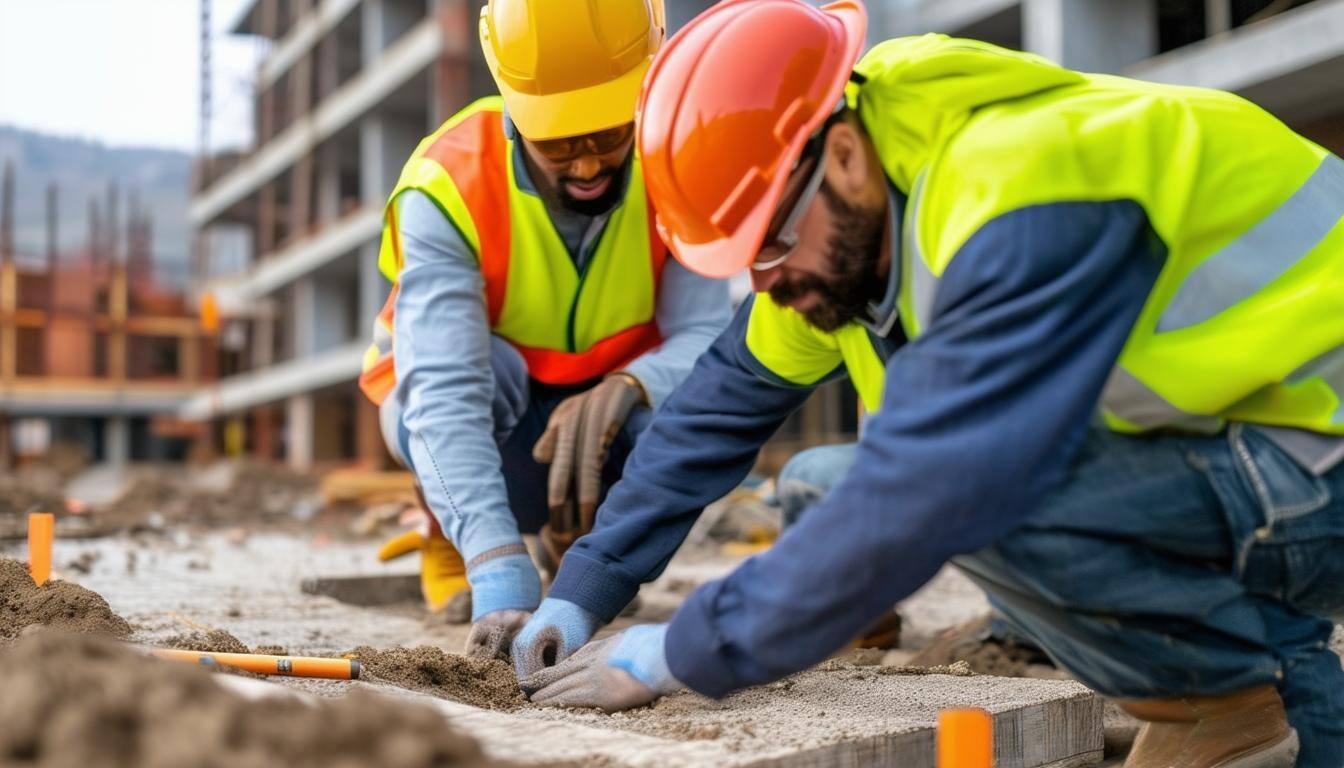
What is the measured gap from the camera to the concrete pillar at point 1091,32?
10742 mm

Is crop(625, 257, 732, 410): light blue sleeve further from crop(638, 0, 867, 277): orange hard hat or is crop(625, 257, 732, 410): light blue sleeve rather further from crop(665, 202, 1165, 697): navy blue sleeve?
crop(665, 202, 1165, 697): navy blue sleeve

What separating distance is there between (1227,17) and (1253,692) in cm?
997

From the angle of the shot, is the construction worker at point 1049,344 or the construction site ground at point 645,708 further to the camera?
the construction site ground at point 645,708

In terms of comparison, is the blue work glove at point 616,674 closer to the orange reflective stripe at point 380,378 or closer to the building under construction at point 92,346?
the orange reflective stripe at point 380,378

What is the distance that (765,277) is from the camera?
1896 mm

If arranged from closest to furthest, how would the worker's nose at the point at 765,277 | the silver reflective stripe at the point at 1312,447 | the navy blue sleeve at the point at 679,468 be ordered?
the silver reflective stripe at the point at 1312,447, the worker's nose at the point at 765,277, the navy blue sleeve at the point at 679,468

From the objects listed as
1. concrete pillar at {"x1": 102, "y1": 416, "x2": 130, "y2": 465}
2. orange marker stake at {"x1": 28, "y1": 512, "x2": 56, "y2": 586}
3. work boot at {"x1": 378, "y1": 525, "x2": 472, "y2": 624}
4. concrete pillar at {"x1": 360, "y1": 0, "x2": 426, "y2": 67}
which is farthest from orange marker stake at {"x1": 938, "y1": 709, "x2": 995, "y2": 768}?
concrete pillar at {"x1": 102, "y1": 416, "x2": 130, "y2": 465}

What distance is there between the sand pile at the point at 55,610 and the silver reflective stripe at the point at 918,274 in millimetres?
1795

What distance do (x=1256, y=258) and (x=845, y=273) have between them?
0.58 metres

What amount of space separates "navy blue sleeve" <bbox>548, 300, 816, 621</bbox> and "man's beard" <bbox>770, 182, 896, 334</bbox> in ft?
1.10

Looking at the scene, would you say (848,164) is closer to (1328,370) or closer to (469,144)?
(1328,370)

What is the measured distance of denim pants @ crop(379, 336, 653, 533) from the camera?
3.34 meters

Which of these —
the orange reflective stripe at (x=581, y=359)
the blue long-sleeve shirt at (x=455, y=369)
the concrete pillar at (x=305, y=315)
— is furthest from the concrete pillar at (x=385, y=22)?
the blue long-sleeve shirt at (x=455, y=369)

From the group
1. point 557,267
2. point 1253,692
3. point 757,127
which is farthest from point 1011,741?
point 557,267
